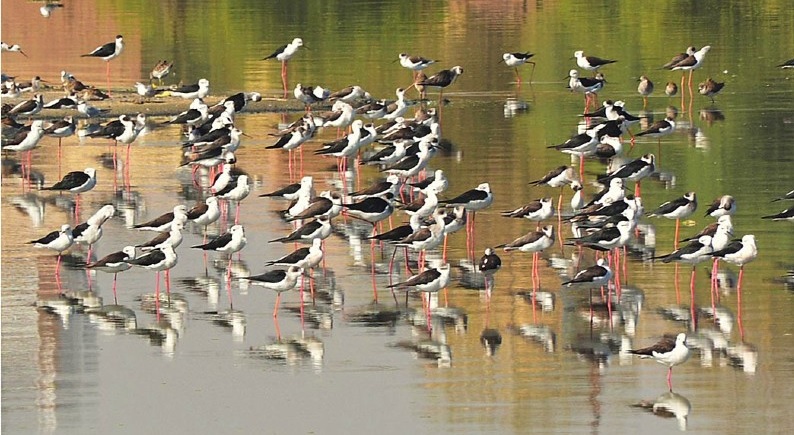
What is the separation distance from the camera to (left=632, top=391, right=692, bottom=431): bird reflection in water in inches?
587

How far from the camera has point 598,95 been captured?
40156mm

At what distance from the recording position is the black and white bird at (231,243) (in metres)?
21.0

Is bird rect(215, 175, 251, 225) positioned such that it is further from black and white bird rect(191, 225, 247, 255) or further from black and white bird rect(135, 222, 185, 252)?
black and white bird rect(191, 225, 247, 255)

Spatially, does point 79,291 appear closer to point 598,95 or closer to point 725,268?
point 725,268

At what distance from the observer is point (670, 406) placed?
1521 centimetres

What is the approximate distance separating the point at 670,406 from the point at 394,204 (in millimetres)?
10335

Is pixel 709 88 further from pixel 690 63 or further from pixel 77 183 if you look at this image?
pixel 77 183

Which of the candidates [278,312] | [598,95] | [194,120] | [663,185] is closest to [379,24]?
[598,95]

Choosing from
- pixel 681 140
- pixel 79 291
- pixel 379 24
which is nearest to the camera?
pixel 79 291

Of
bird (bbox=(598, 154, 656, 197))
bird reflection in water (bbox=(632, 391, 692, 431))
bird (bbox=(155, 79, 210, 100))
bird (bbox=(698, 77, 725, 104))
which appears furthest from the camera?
bird (bbox=(155, 79, 210, 100))

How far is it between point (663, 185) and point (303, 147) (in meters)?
8.26

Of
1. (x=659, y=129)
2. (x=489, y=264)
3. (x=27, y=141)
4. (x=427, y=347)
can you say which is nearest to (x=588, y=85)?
(x=659, y=129)

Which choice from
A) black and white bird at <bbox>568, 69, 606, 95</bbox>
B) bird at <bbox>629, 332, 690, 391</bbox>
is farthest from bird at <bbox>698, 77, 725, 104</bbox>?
bird at <bbox>629, 332, 690, 391</bbox>

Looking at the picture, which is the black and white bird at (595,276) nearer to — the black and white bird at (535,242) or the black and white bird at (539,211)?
the black and white bird at (535,242)
